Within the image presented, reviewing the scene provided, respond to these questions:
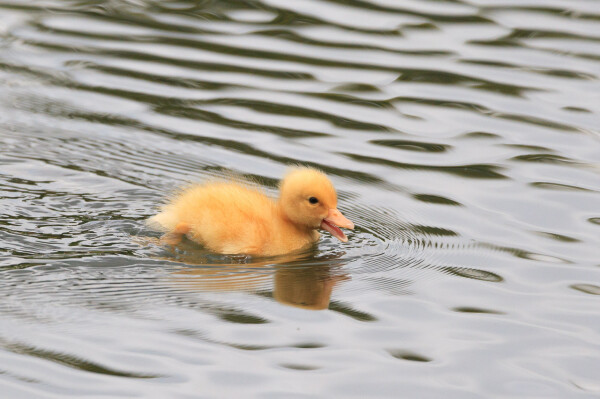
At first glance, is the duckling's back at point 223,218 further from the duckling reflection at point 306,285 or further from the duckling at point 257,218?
the duckling reflection at point 306,285

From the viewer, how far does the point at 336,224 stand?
6.24m

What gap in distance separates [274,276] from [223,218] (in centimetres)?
57

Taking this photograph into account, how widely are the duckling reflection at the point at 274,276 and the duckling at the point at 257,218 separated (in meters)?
0.09

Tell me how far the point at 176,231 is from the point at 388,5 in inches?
190

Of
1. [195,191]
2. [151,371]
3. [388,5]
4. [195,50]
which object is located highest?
[388,5]

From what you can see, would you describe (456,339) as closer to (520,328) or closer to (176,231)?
(520,328)

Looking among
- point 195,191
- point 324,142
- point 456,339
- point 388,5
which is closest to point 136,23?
point 388,5

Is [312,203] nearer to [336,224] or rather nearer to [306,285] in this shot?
[336,224]

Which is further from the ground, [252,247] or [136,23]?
[136,23]

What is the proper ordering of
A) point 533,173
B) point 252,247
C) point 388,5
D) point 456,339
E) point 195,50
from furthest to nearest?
point 388,5 < point 195,50 < point 533,173 < point 252,247 < point 456,339

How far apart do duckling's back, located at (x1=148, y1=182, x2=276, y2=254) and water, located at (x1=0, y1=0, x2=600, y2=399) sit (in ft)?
0.38

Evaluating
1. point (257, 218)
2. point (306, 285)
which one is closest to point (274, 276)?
point (306, 285)

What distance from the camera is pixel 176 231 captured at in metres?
6.29

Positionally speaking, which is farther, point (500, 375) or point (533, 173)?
point (533, 173)
